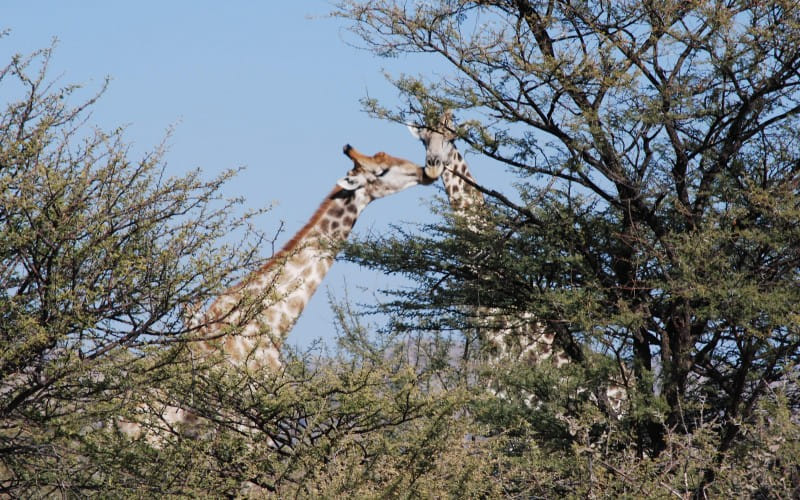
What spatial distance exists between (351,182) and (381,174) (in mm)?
653

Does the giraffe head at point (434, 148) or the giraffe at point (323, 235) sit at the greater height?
the giraffe head at point (434, 148)

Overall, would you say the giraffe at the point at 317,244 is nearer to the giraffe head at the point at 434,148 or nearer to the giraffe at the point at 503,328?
the giraffe head at the point at 434,148

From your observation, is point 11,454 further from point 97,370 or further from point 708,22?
point 708,22

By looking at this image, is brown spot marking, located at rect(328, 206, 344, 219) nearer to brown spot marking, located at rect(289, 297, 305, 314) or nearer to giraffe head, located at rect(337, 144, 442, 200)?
giraffe head, located at rect(337, 144, 442, 200)

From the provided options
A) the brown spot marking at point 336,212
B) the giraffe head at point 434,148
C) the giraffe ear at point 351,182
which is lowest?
the brown spot marking at point 336,212

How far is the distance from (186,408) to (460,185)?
7.90 m

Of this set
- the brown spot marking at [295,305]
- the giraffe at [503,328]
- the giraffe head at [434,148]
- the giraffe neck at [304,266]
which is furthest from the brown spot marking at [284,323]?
the giraffe head at [434,148]

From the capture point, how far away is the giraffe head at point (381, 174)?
40.1 feet

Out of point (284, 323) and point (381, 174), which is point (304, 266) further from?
point (381, 174)

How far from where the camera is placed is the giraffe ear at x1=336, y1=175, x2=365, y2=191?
1188cm

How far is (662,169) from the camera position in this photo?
29.6 feet

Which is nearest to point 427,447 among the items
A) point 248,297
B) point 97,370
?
point 248,297

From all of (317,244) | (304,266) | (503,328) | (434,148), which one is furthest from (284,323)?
(434,148)

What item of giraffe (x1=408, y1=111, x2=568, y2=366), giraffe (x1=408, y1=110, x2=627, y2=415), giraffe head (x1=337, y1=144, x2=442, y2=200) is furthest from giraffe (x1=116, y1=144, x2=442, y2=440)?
giraffe (x1=408, y1=110, x2=627, y2=415)
